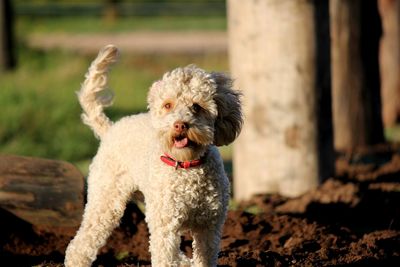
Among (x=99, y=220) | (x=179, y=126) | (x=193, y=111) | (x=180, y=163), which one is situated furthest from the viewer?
Answer: (x=99, y=220)

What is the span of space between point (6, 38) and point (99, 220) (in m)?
13.1

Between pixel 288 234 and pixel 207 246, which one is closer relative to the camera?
pixel 207 246

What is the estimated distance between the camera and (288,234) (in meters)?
7.09

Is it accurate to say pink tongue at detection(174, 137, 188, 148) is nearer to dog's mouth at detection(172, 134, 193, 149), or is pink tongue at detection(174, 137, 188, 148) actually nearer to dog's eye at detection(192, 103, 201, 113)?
dog's mouth at detection(172, 134, 193, 149)

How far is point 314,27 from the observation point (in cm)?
840

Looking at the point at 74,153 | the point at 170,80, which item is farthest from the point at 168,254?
the point at 74,153

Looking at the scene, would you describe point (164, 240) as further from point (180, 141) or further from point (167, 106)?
point (167, 106)

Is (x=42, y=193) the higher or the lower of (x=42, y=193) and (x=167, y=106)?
the lower

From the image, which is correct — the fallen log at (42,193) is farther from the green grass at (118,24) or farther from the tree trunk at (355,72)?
the green grass at (118,24)

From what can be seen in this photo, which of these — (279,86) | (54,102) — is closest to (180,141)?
(279,86)

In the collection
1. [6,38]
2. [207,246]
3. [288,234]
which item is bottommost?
[288,234]

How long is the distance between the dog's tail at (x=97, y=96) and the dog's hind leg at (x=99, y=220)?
53cm

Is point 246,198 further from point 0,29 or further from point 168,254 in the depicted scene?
point 0,29

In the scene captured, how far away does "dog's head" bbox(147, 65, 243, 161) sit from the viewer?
5.18 meters
